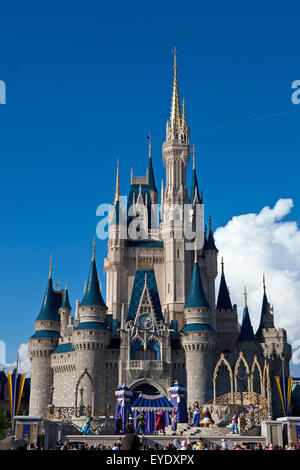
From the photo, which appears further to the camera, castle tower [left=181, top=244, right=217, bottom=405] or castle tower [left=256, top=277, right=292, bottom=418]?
castle tower [left=256, top=277, right=292, bottom=418]

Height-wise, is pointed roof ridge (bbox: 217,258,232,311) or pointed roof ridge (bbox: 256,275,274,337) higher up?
pointed roof ridge (bbox: 217,258,232,311)

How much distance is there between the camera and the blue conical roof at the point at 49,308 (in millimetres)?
64750

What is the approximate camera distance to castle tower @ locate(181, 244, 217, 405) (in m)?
56.5

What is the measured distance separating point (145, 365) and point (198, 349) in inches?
207

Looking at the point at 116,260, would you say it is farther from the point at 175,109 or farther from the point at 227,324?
the point at 175,109

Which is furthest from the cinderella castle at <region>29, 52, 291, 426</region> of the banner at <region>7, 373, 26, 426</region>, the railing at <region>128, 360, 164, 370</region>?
the banner at <region>7, 373, 26, 426</region>

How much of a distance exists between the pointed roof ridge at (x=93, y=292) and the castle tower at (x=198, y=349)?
8.73 meters

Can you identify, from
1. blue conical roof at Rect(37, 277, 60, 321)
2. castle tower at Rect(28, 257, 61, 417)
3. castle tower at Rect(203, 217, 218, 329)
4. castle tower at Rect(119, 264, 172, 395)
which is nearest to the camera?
castle tower at Rect(119, 264, 172, 395)

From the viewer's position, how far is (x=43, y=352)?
6303 cm

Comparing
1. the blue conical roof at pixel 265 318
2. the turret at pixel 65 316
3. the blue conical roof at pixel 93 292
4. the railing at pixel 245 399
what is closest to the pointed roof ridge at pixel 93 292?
the blue conical roof at pixel 93 292

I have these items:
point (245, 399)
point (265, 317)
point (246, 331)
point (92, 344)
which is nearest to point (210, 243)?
point (265, 317)

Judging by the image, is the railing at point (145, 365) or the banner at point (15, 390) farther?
the railing at point (145, 365)

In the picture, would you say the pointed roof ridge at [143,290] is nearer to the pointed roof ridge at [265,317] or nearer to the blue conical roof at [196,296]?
the blue conical roof at [196,296]

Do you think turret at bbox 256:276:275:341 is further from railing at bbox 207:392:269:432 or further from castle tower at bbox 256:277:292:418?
railing at bbox 207:392:269:432
